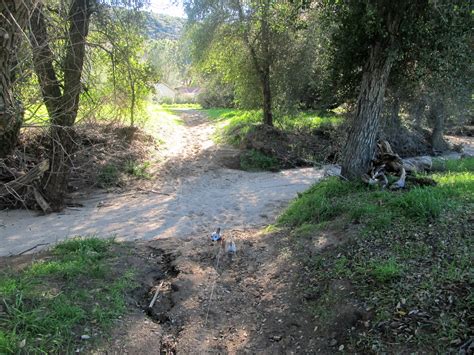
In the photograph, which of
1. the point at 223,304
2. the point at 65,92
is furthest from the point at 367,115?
the point at 65,92

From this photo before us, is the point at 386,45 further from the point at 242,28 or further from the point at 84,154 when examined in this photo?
the point at 84,154

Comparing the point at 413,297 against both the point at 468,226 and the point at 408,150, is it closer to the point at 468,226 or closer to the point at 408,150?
the point at 468,226

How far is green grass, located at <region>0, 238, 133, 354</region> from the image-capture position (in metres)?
3.50

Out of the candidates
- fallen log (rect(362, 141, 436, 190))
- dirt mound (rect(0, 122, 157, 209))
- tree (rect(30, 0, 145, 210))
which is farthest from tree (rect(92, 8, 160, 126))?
fallen log (rect(362, 141, 436, 190))

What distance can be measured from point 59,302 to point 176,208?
17.0 feet

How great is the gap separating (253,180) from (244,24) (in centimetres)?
590

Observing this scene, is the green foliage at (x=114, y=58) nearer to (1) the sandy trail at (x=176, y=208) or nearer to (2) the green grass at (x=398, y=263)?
(1) the sandy trail at (x=176, y=208)

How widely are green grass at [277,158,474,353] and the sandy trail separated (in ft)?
→ 7.40

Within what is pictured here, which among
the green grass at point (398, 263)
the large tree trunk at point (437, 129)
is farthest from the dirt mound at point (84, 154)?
the large tree trunk at point (437, 129)

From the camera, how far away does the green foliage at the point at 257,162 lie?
13302 millimetres

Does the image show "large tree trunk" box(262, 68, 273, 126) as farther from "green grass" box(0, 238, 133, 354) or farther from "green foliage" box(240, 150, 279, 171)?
"green grass" box(0, 238, 133, 354)

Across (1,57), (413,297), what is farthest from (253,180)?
(1,57)

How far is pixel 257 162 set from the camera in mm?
13453

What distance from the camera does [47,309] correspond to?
3867mm
